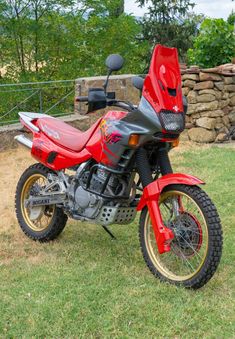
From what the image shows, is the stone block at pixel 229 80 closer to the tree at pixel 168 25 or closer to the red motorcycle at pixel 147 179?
the red motorcycle at pixel 147 179

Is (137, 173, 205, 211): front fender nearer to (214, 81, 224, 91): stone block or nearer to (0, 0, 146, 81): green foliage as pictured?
(214, 81, 224, 91): stone block

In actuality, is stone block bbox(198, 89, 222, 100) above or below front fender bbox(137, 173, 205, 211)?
below

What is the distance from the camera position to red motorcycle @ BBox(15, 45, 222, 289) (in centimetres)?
325

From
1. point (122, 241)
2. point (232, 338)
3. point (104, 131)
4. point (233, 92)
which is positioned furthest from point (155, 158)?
point (233, 92)

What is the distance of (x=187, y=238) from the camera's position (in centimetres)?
338

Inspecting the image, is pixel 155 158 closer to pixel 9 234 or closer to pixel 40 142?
pixel 40 142

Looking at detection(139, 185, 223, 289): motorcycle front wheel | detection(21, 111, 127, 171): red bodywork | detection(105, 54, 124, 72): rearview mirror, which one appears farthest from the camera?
detection(21, 111, 127, 171): red bodywork

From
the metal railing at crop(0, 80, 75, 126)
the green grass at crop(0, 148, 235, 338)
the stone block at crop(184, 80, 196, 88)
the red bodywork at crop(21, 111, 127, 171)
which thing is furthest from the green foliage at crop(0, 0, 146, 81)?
the green grass at crop(0, 148, 235, 338)

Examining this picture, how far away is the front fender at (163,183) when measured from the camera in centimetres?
326

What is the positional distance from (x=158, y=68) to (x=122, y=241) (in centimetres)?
158

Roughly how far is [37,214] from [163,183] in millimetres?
1403

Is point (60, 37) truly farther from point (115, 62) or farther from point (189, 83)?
point (115, 62)

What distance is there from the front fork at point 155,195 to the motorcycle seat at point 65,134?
1.68ft

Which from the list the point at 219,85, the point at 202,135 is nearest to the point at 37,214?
the point at 202,135
